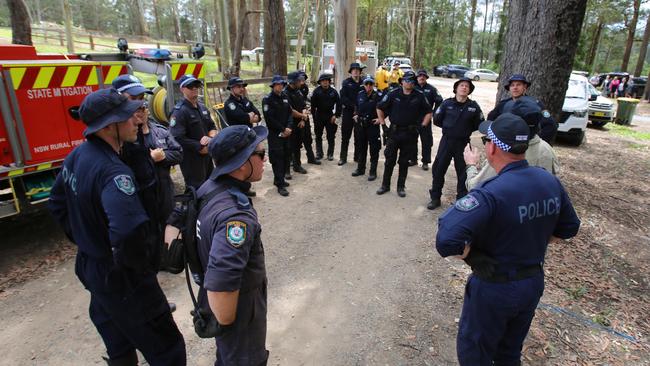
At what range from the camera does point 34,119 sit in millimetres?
4062

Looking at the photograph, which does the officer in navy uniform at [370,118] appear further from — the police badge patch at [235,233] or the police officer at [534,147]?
the police badge patch at [235,233]

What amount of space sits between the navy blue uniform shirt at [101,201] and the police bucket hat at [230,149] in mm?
490

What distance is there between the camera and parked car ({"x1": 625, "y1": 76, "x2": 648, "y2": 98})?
24.8 metres

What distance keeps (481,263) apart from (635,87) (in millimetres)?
30885

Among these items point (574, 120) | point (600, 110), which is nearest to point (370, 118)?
point (574, 120)

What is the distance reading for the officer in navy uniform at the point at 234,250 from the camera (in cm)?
177

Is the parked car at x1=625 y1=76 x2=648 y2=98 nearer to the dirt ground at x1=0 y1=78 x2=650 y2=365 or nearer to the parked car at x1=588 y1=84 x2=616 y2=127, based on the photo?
the parked car at x1=588 y1=84 x2=616 y2=127

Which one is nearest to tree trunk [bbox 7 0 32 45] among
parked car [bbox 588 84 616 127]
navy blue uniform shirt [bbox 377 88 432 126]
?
navy blue uniform shirt [bbox 377 88 432 126]

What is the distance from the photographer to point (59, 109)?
13.9 feet

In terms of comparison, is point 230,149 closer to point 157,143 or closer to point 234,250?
point 234,250

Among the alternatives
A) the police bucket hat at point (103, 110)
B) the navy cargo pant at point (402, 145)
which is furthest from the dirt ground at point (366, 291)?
the police bucket hat at point (103, 110)

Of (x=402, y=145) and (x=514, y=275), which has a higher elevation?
(x=514, y=275)

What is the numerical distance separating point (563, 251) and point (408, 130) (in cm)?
276

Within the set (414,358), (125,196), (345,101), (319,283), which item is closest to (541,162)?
(414,358)
